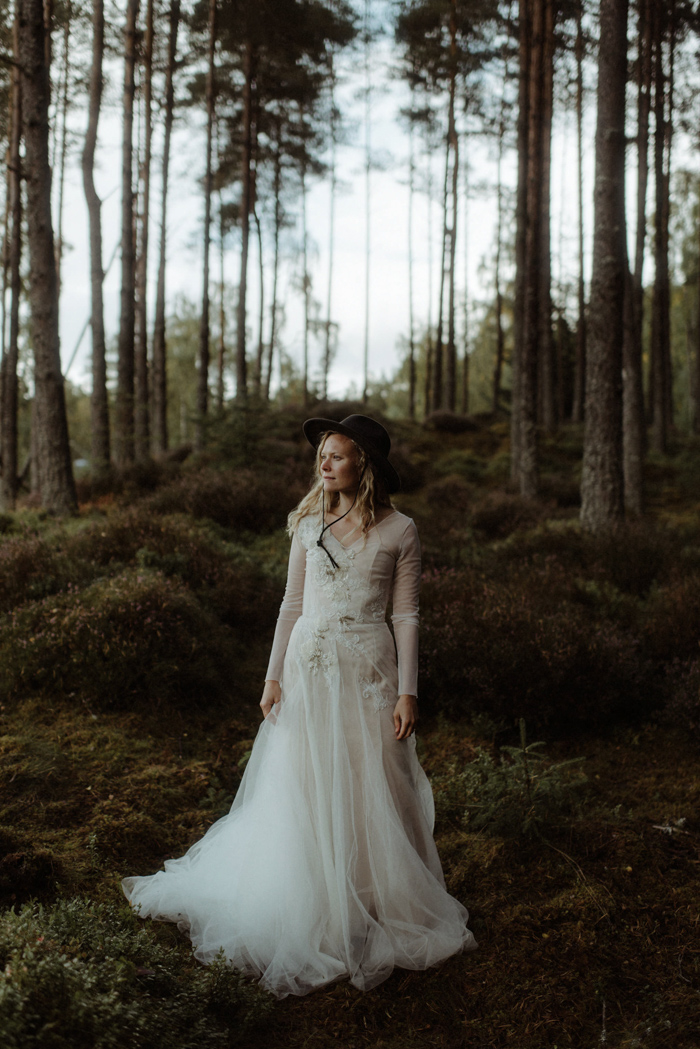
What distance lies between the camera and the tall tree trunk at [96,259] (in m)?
12.5

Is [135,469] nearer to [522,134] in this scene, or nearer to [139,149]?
[522,134]

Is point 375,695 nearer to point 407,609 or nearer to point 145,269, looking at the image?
point 407,609

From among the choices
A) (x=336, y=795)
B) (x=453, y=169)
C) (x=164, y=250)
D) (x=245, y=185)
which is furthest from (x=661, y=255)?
(x=336, y=795)

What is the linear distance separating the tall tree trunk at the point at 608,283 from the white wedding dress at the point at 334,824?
6.45 meters

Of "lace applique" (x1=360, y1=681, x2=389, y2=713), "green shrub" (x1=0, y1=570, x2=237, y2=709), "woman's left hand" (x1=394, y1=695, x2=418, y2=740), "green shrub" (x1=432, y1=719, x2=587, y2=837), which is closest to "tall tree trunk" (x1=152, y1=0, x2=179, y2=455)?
"green shrub" (x1=0, y1=570, x2=237, y2=709)

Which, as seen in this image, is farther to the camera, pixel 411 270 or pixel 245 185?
pixel 411 270

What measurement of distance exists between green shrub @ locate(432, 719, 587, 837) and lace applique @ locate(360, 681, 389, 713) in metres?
1.06

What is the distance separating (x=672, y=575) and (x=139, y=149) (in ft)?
62.3

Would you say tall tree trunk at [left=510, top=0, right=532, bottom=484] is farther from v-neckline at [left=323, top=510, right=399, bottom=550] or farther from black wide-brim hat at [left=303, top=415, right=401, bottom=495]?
v-neckline at [left=323, top=510, right=399, bottom=550]

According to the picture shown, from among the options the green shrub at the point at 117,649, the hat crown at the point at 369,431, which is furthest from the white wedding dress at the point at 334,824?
the green shrub at the point at 117,649

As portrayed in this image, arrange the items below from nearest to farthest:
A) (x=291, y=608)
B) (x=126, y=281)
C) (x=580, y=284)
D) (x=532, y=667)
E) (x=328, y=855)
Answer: (x=328, y=855) → (x=291, y=608) → (x=532, y=667) → (x=126, y=281) → (x=580, y=284)

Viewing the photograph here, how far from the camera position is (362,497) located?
3.37 metres

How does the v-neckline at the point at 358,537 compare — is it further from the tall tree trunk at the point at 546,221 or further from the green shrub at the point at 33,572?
the tall tree trunk at the point at 546,221

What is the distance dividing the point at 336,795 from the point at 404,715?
472 millimetres
